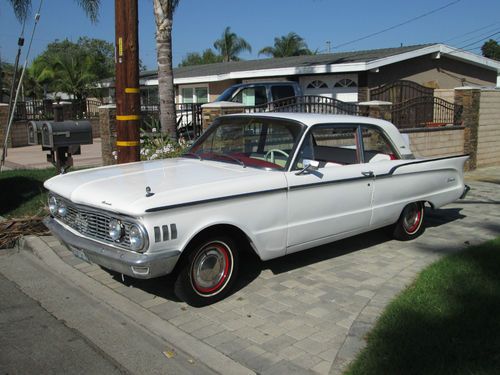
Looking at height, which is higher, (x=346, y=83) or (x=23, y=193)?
(x=346, y=83)

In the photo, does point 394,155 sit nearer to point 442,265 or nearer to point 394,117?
point 442,265

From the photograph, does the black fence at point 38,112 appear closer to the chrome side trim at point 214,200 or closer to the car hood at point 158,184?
the car hood at point 158,184

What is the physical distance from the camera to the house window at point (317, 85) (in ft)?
67.5

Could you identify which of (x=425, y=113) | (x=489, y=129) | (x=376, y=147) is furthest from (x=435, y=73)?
(x=376, y=147)

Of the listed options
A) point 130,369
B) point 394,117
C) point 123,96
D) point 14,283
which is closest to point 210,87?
point 394,117

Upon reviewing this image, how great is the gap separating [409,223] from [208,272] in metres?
3.25

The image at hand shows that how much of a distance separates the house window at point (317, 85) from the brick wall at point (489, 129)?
6798 mm

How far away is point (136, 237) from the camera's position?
4156mm

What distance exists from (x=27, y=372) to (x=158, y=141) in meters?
6.04

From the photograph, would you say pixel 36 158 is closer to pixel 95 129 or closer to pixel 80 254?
pixel 95 129

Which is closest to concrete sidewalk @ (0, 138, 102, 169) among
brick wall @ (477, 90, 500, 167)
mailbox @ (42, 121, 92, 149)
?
mailbox @ (42, 121, 92, 149)

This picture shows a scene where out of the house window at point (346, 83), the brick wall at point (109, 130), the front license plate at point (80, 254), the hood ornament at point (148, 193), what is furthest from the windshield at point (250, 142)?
the house window at point (346, 83)

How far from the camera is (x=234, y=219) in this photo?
464cm

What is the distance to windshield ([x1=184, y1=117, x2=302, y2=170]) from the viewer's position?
5.40m
